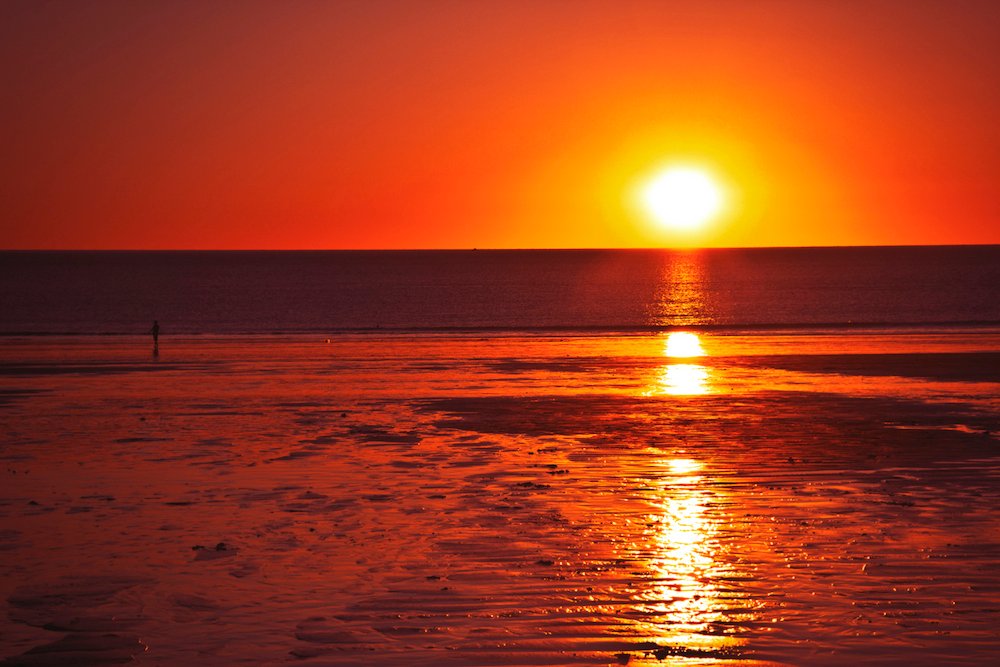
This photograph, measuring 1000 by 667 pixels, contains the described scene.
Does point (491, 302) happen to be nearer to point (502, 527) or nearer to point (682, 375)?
point (682, 375)

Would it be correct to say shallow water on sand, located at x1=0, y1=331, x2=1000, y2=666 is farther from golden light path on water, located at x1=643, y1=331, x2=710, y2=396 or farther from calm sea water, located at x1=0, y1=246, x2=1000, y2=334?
calm sea water, located at x1=0, y1=246, x2=1000, y2=334

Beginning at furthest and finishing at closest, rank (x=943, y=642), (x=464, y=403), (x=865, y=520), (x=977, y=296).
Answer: (x=977, y=296) < (x=464, y=403) < (x=865, y=520) < (x=943, y=642)

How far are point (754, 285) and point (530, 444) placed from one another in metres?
145

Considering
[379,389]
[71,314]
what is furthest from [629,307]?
[379,389]

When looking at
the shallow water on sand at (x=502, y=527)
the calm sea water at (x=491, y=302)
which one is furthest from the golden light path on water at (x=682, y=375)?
the calm sea water at (x=491, y=302)

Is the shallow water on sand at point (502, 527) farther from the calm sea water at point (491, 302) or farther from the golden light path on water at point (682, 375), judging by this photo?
the calm sea water at point (491, 302)

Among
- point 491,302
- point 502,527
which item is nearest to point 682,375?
point 502,527

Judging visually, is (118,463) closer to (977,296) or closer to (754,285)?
(977,296)

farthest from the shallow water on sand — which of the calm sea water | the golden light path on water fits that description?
the calm sea water

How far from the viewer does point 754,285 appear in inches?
6329

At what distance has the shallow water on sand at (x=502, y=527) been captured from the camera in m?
9.47

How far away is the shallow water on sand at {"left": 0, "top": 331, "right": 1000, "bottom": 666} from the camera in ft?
31.1

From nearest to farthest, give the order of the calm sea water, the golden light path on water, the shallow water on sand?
1. the shallow water on sand
2. the golden light path on water
3. the calm sea water

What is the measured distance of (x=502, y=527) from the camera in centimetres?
1354
